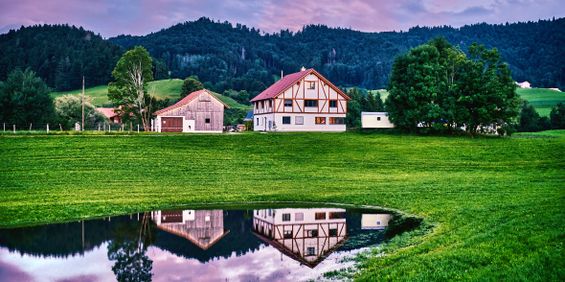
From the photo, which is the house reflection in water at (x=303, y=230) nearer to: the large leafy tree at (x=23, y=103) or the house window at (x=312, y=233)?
the house window at (x=312, y=233)

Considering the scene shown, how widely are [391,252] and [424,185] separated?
59.5ft

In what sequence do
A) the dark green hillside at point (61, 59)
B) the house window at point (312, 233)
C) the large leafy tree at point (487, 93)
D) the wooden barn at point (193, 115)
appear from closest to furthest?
the house window at point (312, 233)
the large leafy tree at point (487, 93)
the wooden barn at point (193, 115)
the dark green hillside at point (61, 59)

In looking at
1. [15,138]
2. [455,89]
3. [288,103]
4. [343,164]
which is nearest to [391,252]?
[343,164]

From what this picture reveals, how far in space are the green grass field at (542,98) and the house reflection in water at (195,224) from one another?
13128cm

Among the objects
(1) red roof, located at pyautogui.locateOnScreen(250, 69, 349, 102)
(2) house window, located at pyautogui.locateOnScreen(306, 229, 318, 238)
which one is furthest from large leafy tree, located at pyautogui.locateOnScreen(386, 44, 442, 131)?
(2) house window, located at pyautogui.locateOnScreen(306, 229, 318, 238)

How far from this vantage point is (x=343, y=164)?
A: 46.0m

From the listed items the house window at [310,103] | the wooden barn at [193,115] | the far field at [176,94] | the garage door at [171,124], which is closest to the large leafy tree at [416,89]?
the house window at [310,103]

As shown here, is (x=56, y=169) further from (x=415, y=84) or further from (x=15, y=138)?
(x=415, y=84)

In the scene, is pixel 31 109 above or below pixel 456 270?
above

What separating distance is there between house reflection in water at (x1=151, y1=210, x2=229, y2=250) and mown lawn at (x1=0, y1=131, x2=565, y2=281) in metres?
2.45

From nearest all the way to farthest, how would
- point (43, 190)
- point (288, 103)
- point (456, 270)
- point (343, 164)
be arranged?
point (456, 270), point (43, 190), point (343, 164), point (288, 103)

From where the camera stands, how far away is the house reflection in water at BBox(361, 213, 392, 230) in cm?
2227

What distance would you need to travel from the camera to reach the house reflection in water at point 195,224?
2080 cm

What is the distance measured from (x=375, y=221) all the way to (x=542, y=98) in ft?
531
